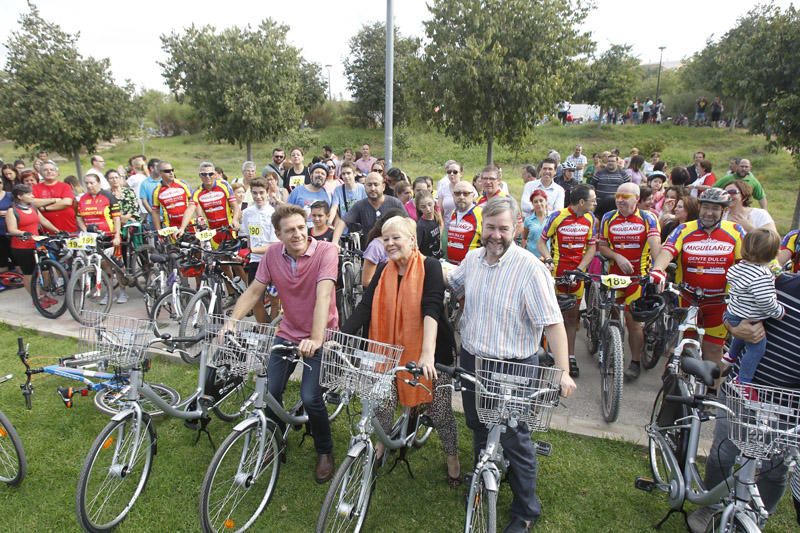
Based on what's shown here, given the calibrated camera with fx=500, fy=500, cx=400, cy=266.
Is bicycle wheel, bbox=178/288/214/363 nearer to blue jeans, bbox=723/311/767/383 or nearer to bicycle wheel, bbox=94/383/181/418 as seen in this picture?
bicycle wheel, bbox=94/383/181/418

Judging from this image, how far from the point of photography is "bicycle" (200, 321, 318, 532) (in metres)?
3.04

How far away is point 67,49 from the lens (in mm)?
14570

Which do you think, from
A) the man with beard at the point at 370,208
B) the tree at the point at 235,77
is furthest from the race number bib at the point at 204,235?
the tree at the point at 235,77

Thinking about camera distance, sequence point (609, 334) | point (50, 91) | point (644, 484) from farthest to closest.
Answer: point (50, 91)
point (609, 334)
point (644, 484)

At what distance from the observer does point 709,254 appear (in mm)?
4414

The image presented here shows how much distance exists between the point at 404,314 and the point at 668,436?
2.09 metres

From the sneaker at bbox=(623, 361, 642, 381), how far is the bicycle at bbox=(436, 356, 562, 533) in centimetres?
303

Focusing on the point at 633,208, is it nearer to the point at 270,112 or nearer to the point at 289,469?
the point at 289,469

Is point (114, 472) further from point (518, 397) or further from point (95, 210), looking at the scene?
point (95, 210)

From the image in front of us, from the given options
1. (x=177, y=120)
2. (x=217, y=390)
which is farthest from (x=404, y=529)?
(x=177, y=120)

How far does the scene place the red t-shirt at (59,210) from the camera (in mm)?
7805

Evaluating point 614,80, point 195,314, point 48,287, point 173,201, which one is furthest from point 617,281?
point 614,80

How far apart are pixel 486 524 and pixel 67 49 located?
1743 cm

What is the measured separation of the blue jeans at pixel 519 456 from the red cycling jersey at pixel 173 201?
576 cm
